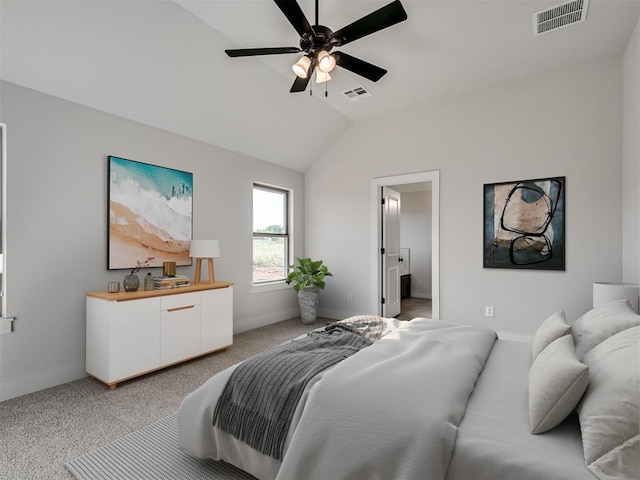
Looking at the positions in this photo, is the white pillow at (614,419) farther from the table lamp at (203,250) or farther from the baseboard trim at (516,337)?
the table lamp at (203,250)

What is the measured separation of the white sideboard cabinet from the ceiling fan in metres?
2.21

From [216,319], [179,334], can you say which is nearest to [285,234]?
[216,319]

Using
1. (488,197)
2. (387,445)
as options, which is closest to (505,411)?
(387,445)

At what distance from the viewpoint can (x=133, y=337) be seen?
288 cm

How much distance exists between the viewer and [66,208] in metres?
2.91

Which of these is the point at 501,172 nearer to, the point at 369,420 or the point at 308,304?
the point at 308,304

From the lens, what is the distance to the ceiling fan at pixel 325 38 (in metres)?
2.08

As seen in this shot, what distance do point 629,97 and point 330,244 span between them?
12.4 feet

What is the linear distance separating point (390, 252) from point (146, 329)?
354 cm

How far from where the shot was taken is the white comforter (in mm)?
1139

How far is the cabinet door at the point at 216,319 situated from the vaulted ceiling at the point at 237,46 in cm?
189

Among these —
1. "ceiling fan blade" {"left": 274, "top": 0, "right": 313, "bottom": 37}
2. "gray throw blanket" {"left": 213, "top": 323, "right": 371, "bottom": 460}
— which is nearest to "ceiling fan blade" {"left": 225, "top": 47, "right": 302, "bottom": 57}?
"ceiling fan blade" {"left": 274, "top": 0, "right": 313, "bottom": 37}

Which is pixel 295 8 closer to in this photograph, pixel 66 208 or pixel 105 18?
pixel 105 18

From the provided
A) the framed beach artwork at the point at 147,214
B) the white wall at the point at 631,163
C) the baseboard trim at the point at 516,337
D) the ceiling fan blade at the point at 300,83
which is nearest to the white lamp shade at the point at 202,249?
the framed beach artwork at the point at 147,214
